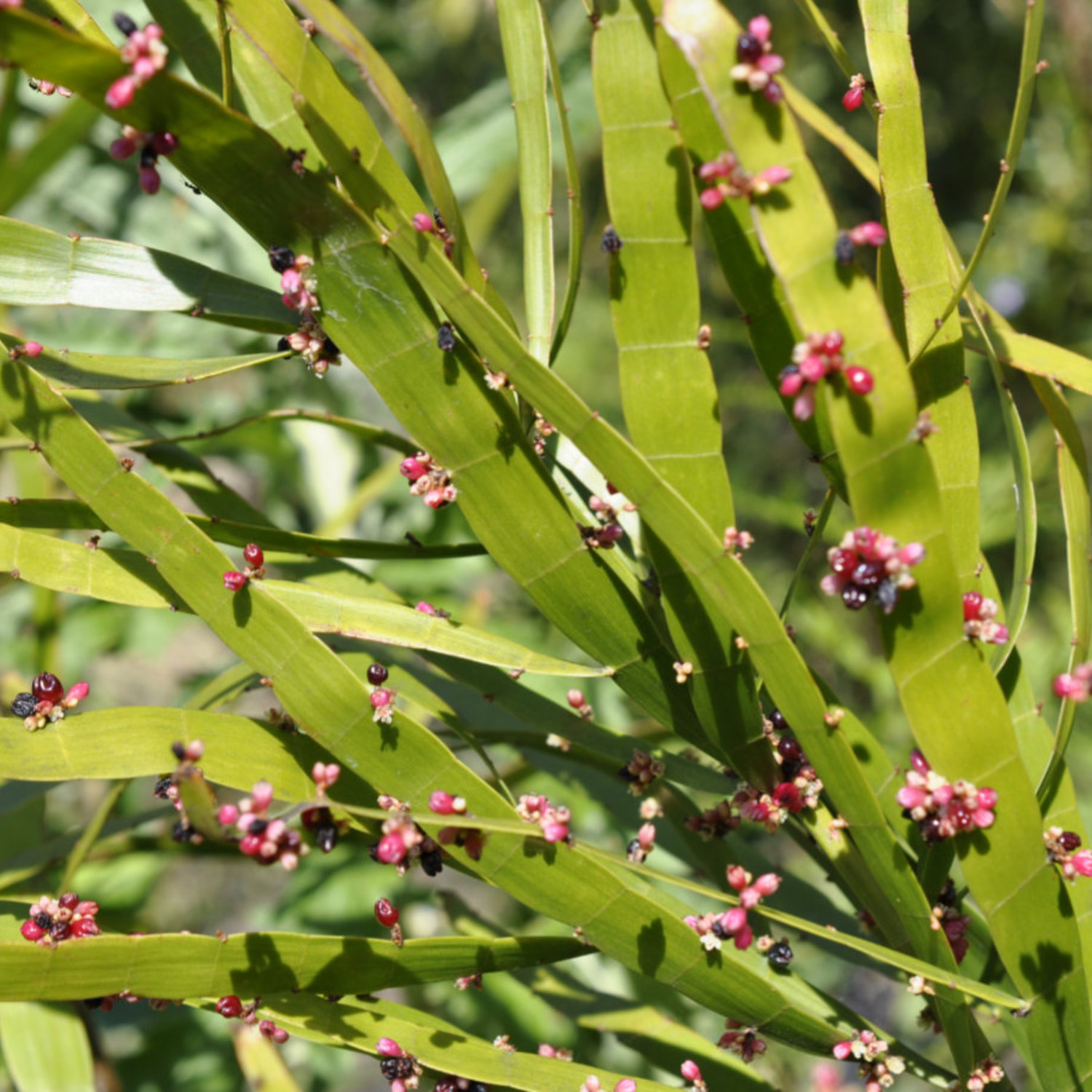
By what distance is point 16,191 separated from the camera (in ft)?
3.32

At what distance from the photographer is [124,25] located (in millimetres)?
443

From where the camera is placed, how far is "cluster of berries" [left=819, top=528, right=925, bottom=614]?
1.54 feet

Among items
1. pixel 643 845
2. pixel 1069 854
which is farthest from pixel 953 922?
pixel 643 845

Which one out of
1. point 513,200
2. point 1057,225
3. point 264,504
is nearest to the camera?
point 264,504

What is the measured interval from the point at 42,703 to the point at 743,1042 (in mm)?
440

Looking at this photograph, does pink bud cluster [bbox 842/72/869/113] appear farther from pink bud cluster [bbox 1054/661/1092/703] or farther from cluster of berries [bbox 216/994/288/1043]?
cluster of berries [bbox 216/994/288/1043]

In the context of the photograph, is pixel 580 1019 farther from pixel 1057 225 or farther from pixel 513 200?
pixel 1057 225

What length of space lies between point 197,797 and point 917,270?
1.49 feet

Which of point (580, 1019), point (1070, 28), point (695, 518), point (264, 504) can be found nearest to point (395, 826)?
point (695, 518)

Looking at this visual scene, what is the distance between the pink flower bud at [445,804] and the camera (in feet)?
1.69

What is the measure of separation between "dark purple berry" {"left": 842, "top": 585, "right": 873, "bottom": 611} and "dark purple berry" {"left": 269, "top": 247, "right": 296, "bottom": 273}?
0.31 metres

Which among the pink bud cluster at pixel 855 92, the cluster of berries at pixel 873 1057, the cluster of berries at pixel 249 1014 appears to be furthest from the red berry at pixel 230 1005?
the pink bud cluster at pixel 855 92

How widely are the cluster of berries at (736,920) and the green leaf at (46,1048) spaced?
473 millimetres

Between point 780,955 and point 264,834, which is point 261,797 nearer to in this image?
point 264,834
